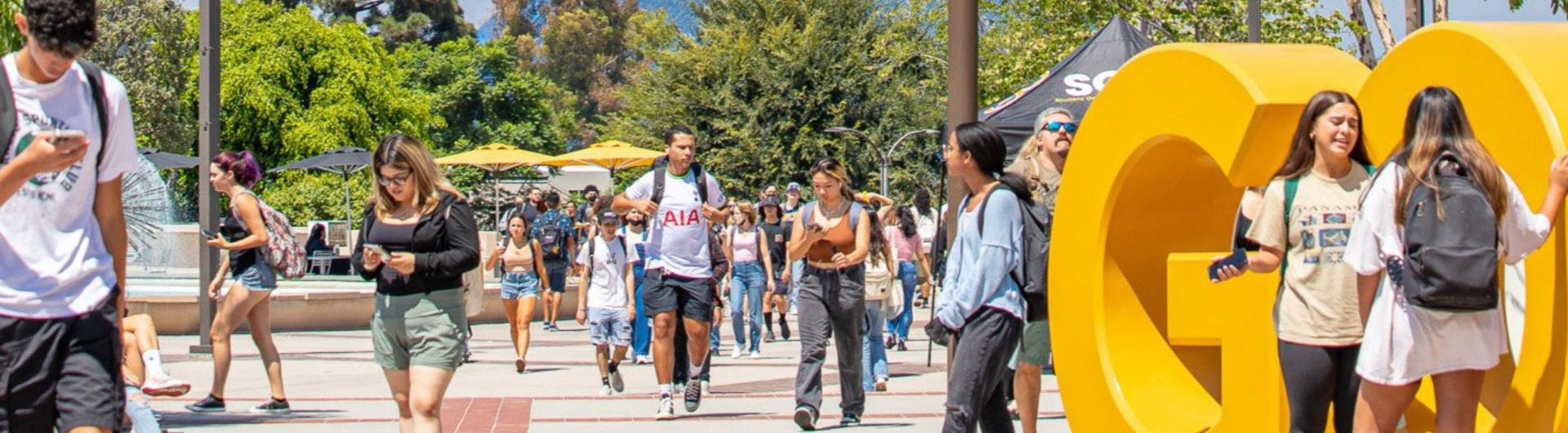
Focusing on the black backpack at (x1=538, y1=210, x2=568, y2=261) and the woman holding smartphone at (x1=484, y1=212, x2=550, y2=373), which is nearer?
the woman holding smartphone at (x1=484, y1=212, x2=550, y2=373)

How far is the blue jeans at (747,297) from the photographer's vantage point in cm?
1780

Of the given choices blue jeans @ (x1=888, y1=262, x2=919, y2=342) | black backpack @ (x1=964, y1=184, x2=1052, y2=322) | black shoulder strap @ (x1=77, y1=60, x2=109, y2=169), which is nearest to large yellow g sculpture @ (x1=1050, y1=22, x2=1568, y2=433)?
black backpack @ (x1=964, y1=184, x2=1052, y2=322)

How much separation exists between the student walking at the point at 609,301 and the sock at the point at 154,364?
610 centimetres

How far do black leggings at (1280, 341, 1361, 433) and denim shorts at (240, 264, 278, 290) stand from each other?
663 centimetres

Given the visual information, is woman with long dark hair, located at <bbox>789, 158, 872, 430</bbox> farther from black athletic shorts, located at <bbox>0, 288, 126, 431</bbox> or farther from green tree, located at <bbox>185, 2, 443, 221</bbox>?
green tree, located at <bbox>185, 2, 443, 221</bbox>

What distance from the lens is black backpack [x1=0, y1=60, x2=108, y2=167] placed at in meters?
4.96

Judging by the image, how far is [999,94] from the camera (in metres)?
36.9

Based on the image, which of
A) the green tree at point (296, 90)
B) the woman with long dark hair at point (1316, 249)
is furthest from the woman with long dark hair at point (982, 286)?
the green tree at point (296, 90)

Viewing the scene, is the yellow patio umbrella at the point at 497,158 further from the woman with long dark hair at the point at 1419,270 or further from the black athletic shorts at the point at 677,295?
the woman with long dark hair at the point at 1419,270

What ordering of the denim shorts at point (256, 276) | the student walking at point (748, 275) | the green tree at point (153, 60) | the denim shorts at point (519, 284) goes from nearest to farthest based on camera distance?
the denim shorts at point (256, 276) → the denim shorts at point (519, 284) → the student walking at point (748, 275) → the green tree at point (153, 60)

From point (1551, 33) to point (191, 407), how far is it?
8.29 meters

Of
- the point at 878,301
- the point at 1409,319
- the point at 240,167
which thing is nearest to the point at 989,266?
the point at 1409,319

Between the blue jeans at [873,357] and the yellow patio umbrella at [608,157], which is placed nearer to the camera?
the blue jeans at [873,357]

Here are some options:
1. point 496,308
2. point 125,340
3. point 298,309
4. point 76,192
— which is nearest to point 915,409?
point 125,340
